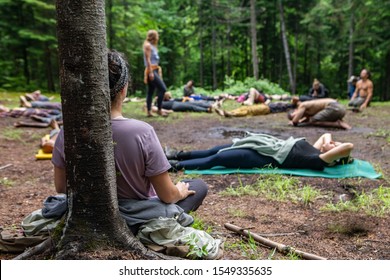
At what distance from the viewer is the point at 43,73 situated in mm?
23781

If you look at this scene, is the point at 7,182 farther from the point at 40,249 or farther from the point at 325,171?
the point at 325,171

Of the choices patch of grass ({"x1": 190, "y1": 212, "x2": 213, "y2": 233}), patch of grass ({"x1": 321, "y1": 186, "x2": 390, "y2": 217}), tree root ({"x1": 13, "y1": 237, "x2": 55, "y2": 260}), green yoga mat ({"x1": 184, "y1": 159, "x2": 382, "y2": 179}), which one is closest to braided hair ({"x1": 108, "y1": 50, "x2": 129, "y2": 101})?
tree root ({"x1": 13, "y1": 237, "x2": 55, "y2": 260})

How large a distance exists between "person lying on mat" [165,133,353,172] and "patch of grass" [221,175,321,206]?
1.36 feet

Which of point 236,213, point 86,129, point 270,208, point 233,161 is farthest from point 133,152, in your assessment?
point 233,161

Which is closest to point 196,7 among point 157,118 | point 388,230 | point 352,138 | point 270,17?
point 270,17

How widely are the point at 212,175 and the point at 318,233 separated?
2.01m

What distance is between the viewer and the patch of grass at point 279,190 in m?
3.83

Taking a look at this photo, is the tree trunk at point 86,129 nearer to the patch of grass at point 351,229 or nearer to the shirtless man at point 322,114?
the patch of grass at point 351,229

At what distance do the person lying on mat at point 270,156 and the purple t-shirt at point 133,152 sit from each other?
2.68 metres

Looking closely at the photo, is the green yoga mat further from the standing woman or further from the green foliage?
the standing woman

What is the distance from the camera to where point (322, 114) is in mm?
8500

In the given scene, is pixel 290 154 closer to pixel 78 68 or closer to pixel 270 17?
pixel 78 68

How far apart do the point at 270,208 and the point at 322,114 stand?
217 inches

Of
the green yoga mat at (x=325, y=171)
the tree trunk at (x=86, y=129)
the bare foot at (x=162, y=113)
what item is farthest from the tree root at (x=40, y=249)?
the bare foot at (x=162, y=113)
